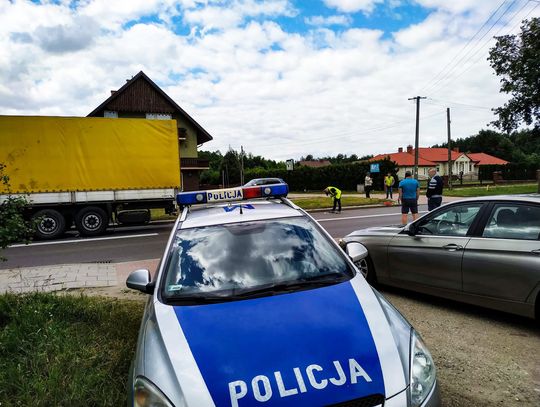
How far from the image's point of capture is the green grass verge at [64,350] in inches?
122

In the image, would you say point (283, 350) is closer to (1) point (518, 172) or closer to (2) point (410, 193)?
(2) point (410, 193)

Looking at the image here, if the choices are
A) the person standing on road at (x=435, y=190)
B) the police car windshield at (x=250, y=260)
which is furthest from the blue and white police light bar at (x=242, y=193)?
the person standing on road at (x=435, y=190)

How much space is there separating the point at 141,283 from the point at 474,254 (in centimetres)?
341

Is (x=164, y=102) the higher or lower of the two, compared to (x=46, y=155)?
higher

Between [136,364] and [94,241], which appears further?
[94,241]

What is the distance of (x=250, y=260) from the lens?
313 centimetres

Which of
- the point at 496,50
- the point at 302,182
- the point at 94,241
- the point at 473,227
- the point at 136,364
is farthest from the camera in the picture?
the point at 302,182

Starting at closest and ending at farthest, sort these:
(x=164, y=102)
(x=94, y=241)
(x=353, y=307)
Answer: (x=353, y=307) → (x=94, y=241) → (x=164, y=102)

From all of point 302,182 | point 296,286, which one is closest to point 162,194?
point 296,286

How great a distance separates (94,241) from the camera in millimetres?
12555

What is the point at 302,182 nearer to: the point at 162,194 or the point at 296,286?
the point at 162,194

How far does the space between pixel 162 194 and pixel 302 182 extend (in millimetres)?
30748

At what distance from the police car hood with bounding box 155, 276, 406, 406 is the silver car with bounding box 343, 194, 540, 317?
229 centimetres

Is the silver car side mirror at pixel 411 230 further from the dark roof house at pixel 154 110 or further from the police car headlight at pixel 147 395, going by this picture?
the dark roof house at pixel 154 110
